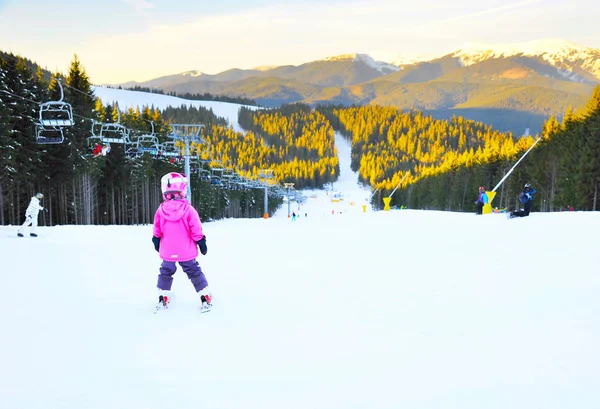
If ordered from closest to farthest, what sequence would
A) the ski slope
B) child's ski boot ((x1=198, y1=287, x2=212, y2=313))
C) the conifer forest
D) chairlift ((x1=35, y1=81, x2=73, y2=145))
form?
the ski slope
child's ski boot ((x1=198, y1=287, x2=212, y2=313))
chairlift ((x1=35, y1=81, x2=73, y2=145))
the conifer forest

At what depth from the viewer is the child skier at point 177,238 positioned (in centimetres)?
529

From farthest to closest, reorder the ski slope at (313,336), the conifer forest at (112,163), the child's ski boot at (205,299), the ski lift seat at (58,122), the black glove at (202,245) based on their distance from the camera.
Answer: the conifer forest at (112,163) → the ski lift seat at (58,122) → the child's ski boot at (205,299) → the black glove at (202,245) → the ski slope at (313,336)

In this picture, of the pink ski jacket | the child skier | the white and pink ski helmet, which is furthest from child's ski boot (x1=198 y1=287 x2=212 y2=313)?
the white and pink ski helmet

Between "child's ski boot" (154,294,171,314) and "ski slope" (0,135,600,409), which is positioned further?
"child's ski boot" (154,294,171,314)

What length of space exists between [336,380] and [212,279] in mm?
4552

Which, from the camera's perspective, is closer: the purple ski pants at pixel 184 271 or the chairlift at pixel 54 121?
the purple ski pants at pixel 184 271

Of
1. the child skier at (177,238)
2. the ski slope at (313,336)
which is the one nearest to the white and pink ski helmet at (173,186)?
the child skier at (177,238)

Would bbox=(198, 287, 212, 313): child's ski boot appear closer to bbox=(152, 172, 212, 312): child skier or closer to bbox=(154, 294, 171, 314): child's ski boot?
bbox=(152, 172, 212, 312): child skier

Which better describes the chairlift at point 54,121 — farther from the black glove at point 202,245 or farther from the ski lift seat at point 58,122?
the black glove at point 202,245

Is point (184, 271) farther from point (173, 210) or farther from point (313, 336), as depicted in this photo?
point (313, 336)

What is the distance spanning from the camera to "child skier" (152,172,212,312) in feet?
17.4

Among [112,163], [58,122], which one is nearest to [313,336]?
[58,122]

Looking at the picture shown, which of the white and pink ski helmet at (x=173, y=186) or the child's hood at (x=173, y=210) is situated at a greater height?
the white and pink ski helmet at (x=173, y=186)

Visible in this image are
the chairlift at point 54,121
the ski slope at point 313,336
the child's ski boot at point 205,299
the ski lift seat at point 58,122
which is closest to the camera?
the ski slope at point 313,336
